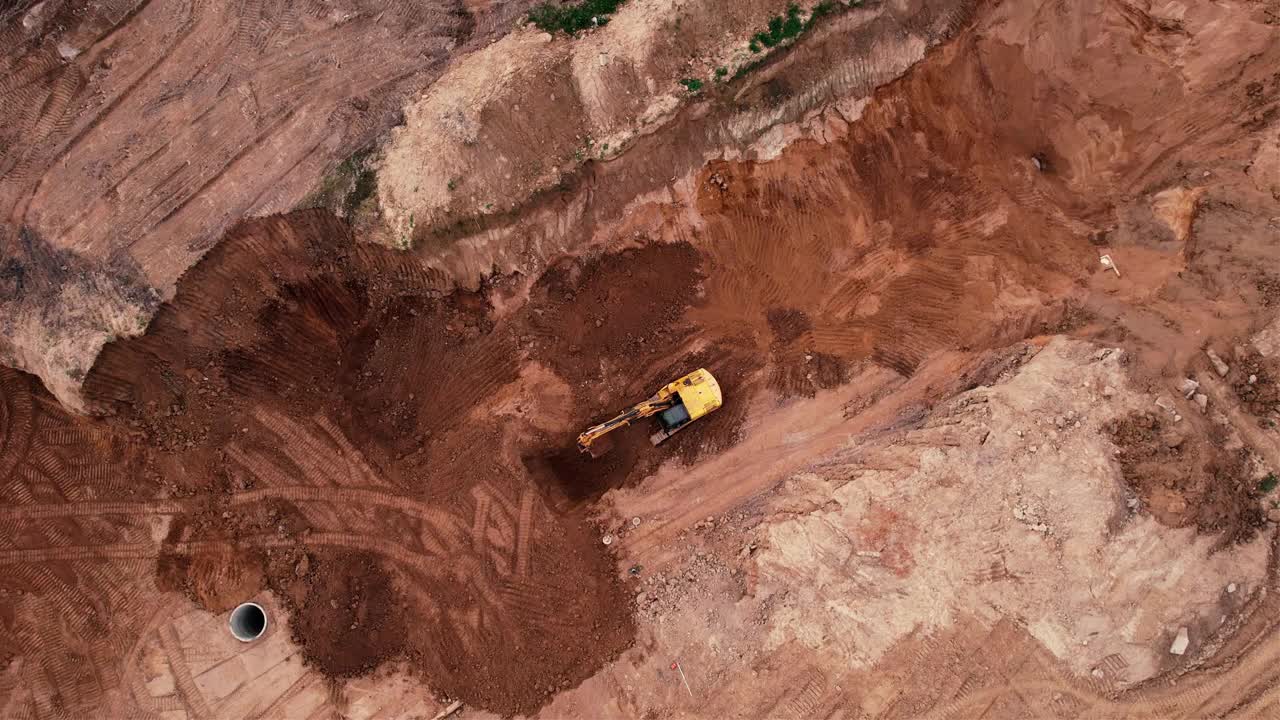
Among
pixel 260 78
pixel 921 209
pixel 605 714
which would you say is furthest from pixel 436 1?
pixel 605 714

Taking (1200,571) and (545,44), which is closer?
(1200,571)

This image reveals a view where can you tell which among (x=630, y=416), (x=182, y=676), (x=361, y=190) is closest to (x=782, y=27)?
(x=630, y=416)

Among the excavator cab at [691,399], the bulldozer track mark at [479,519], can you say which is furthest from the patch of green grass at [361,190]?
the excavator cab at [691,399]

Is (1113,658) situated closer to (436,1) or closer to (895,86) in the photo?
(895,86)

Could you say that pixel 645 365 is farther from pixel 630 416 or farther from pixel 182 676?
pixel 182 676

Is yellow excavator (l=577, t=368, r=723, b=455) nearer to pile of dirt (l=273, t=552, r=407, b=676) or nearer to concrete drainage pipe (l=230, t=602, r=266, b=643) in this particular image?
pile of dirt (l=273, t=552, r=407, b=676)

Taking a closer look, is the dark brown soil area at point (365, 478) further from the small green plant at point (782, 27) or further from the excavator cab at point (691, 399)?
the small green plant at point (782, 27)
